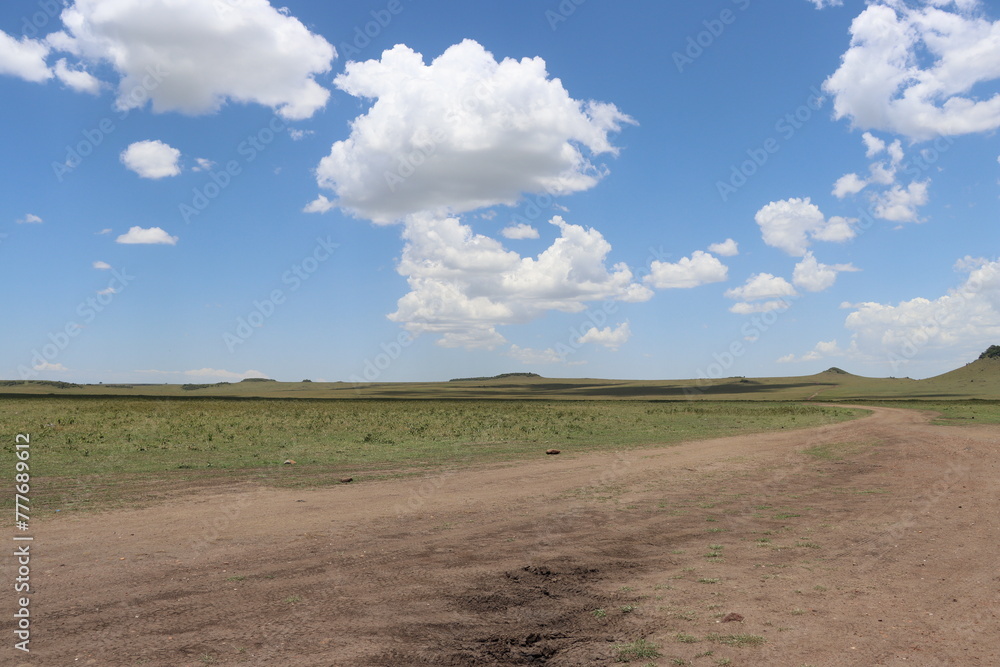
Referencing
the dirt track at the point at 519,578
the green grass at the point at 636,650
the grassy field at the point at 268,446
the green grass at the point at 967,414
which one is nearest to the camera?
the green grass at the point at 636,650

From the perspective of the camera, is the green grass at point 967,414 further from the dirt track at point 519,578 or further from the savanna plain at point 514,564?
the dirt track at point 519,578

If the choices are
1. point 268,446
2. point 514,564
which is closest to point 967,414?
point 268,446

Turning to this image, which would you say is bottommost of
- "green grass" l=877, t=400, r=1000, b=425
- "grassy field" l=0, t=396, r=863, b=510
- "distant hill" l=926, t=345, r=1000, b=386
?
"green grass" l=877, t=400, r=1000, b=425

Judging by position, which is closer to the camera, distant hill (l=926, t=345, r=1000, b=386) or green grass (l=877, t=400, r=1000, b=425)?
green grass (l=877, t=400, r=1000, b=425)

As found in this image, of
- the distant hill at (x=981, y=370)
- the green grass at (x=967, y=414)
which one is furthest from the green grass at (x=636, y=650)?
the distant hill at (x=981, y=370)

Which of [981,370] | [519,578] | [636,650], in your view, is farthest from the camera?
[981,370]

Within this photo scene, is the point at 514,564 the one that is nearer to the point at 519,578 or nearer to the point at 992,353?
the point at 519,578

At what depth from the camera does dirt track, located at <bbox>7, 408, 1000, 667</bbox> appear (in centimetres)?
722

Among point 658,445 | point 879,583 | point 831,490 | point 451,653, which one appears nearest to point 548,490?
point 831,490

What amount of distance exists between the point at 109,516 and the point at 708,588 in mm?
13038

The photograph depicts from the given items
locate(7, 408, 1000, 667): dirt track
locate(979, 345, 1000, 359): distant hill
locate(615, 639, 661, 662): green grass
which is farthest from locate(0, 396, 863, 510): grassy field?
locate(979, 345, 1000, 359): distant hill

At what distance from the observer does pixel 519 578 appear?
31.3 feet

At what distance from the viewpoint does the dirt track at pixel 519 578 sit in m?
7.22

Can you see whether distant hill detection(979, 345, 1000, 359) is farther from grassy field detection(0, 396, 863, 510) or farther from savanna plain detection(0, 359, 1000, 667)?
savanna plain detection(0, 359, 1000, 667)
